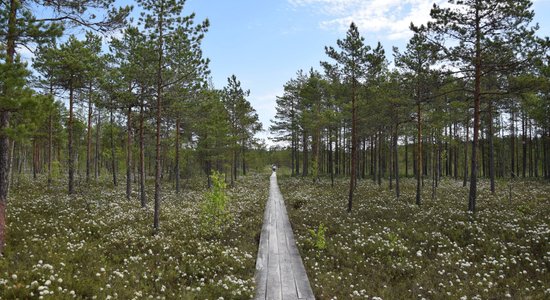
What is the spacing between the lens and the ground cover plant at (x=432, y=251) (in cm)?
902

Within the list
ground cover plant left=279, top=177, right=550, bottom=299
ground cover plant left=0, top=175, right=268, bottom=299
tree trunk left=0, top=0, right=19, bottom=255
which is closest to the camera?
ground cover plant left=0, top=175, right=268, bottom=299

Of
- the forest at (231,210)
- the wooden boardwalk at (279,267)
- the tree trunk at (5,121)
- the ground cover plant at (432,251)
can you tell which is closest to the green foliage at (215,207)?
the forest at (231,210)

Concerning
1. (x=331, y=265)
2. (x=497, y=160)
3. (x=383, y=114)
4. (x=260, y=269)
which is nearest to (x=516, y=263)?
(x=331, y=265)

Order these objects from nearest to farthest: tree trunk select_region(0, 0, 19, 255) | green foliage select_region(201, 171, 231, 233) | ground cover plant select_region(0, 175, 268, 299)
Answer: ground cover plant select_region(0, 175, 268, 299) < tree trunk select_region(0, 0, 19, 255) < green foliage select_region(201, 171, 231, 233)

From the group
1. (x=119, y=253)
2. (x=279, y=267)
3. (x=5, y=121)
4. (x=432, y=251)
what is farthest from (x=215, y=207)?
(x=432, y=251)

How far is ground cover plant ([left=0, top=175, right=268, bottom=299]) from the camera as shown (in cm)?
773

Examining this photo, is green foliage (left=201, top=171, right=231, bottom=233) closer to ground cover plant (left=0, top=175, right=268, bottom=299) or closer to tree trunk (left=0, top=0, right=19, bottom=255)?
ground cover plant (left=0, top=175, right=268, bottom=299)

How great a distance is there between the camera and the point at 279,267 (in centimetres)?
1118

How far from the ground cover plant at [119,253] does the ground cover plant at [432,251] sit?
2969 mm

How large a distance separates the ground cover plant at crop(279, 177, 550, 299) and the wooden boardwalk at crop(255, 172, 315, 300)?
0.40 meters

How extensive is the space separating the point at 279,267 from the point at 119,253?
621 cm

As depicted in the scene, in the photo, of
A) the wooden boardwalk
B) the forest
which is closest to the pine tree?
the forest

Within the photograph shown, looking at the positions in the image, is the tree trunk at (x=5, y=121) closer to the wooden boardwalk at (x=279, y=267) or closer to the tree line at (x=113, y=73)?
the tree line at (x=113, y=73)

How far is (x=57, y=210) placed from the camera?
16375 mm
